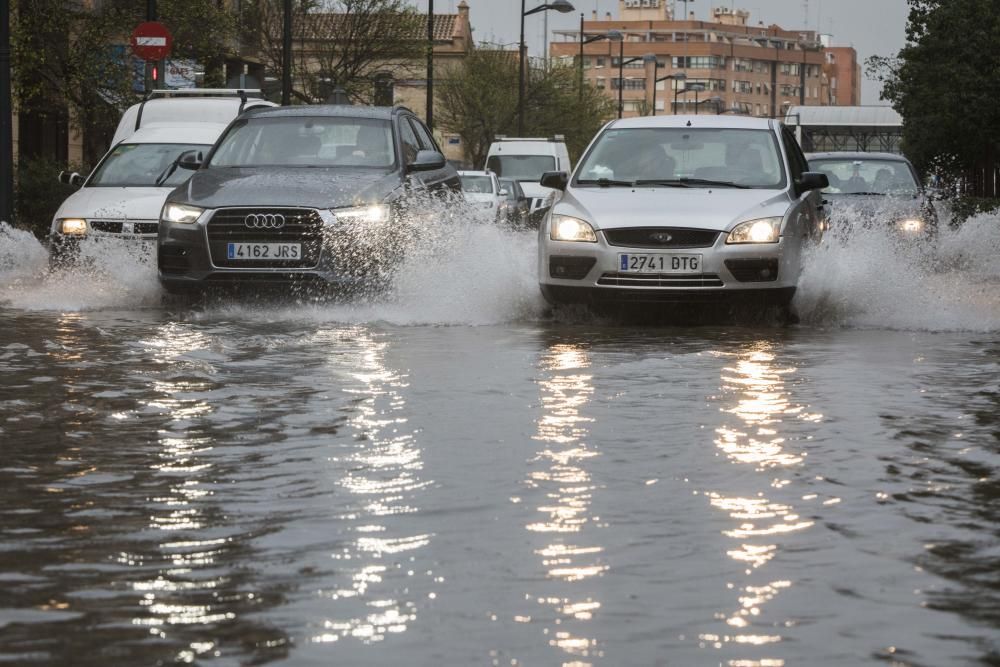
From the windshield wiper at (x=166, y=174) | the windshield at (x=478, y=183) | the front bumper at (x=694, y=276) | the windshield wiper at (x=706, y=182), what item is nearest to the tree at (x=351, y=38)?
the windshield at (x=478, y=183)

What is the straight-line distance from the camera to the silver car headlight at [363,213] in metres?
15.4

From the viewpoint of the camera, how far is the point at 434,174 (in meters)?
17.7

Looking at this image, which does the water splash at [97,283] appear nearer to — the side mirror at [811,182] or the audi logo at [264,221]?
the audi logo at [264,221]

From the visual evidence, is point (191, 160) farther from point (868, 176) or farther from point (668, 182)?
point (868, 176)

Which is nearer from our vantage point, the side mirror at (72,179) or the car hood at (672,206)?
the car hood at (672,206)

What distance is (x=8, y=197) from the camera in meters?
22.4

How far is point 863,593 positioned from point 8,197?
18.5 meters

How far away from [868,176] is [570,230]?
9188 millimetres

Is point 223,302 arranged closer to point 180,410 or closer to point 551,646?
point 180,410

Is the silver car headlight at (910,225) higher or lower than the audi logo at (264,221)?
lower

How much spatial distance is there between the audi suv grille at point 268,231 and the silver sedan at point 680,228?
5.85 feet

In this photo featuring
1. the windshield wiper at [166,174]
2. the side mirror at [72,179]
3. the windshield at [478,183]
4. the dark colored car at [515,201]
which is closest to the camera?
the windshield wiper at [166,174]

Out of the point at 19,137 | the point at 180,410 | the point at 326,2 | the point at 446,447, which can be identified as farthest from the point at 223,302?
the point at 326,2

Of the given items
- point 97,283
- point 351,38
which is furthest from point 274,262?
point 351,38
